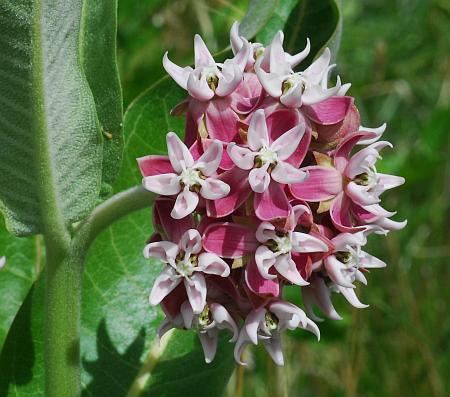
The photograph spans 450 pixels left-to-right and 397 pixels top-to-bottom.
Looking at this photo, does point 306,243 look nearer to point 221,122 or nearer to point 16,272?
point 221,122

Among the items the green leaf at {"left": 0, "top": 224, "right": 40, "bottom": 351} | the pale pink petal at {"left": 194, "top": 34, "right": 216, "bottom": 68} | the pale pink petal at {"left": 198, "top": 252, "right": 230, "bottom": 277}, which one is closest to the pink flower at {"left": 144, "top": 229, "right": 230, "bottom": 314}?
the pale pink petal at {"left": 198, "top": 252, "right": 230, "bottom": 277}

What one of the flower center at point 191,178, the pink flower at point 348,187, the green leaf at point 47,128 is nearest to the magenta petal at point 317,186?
the pink flower at point 348,187

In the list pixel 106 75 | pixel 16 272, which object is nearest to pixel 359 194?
pixel 106 75

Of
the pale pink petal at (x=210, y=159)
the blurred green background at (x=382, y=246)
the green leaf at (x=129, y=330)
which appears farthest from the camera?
the blurred green background at (x=382, y=246)

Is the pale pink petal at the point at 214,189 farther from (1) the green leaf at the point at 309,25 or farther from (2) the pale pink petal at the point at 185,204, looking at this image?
(1) the green leaf at the point at 309,25

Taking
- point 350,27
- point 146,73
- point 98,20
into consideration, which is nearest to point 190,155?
point 98,20

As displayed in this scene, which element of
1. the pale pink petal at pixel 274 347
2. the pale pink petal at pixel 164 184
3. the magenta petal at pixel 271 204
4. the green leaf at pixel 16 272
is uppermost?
the pale pink petal at pixel 164 184
